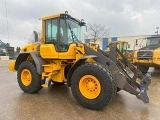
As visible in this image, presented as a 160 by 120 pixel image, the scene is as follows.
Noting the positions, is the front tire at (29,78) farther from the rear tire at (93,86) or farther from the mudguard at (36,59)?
the rear tire at (93,86)

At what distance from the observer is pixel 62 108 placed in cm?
415

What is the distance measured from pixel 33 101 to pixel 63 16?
2.53 meters

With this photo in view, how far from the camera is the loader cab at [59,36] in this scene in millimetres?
4980

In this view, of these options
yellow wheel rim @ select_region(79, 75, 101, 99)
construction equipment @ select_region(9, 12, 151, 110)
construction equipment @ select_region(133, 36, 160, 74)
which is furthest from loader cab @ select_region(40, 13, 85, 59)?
construction equipment @ select_region(133, 36, 160, 74)

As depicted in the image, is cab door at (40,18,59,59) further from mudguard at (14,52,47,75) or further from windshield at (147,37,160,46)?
windshield at (147,37,160,46)

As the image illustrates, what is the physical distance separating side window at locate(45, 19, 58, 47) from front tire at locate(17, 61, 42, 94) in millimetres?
951

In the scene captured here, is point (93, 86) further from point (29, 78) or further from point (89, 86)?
point (29, 78)

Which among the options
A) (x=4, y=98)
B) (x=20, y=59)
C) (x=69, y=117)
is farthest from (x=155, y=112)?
(x=20, y=59)

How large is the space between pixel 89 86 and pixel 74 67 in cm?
72

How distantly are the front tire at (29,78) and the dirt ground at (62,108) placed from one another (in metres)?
0.20

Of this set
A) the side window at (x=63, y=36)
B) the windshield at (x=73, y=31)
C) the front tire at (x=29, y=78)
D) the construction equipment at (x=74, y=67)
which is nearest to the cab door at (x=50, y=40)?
the construction equipment at (x=74, y=67)

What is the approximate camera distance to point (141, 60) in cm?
967

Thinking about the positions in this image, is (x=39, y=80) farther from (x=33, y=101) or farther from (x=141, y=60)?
(x=141, y=60)

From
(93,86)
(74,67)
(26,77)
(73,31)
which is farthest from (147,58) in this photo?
(26,77)
